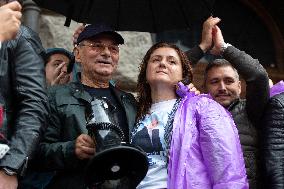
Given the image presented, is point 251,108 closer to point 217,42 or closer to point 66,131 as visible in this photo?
point 217,42

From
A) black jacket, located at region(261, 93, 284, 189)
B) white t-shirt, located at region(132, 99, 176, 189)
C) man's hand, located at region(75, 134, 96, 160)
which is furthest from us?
black jacket, located at region(261, 93, 284, 189)

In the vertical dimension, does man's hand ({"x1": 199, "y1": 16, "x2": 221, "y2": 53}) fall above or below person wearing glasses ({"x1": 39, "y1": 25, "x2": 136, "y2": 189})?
above

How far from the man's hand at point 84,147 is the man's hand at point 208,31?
116 centimetres

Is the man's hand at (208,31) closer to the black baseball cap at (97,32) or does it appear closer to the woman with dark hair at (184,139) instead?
the woman with dark hair at (184,139)

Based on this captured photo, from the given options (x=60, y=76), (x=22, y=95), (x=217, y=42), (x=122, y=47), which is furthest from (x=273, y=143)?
(x=122, y=47)

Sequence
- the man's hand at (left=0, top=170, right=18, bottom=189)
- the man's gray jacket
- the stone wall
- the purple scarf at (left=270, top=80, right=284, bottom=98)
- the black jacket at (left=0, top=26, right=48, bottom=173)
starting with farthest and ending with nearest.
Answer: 1. the stone wall
2. the purple scarf at (left=270, top=80, right=284, bottom=98)
3. the man's gray jacket
4. the black jacket at (left=0, top=26, right=48, bottom=173)
5. the man's hand at (left=0, top=170, right=18, bottom=189)

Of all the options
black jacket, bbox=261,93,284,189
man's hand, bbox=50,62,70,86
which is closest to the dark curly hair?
black jacket, bbox=261,93,284,189

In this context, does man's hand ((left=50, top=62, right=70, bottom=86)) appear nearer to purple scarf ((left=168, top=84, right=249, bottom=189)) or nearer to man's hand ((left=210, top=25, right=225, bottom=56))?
man's hand ((left=210, top=25, right=225, bottom=56))

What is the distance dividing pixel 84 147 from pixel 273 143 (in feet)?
3.30

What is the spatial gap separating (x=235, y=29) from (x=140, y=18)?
2615 millimetres

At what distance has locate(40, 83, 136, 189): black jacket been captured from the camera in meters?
2.36

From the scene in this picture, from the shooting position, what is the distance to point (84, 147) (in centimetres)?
222

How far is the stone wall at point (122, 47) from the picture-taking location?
4035 mm

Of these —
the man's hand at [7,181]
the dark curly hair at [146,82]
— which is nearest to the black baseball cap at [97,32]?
the dark curly hair at [146,82]
